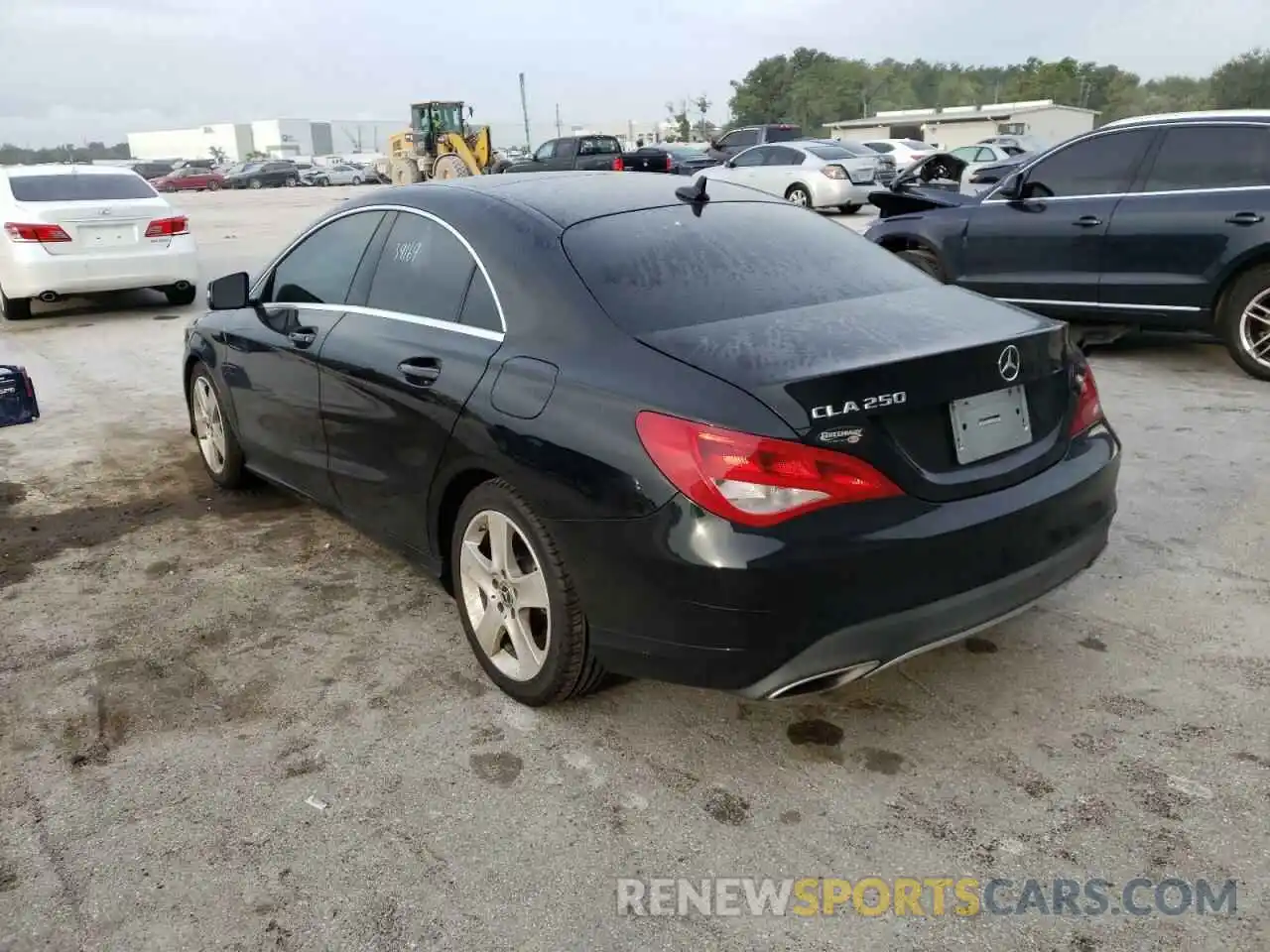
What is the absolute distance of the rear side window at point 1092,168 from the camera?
7.48m

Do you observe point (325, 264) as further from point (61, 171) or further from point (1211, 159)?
point (61, 171)

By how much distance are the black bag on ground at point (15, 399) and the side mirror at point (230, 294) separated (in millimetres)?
1306

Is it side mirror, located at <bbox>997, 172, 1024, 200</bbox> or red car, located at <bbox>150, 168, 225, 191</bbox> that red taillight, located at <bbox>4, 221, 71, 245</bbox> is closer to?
side mirror, located at <bbox>997, 172, 1024, 200</bbox>

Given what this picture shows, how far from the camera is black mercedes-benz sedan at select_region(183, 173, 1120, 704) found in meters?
2.66

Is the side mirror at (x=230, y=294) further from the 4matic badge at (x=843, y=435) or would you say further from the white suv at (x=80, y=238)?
the white suv at (x=80, y=238)

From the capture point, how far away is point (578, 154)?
30297 mm

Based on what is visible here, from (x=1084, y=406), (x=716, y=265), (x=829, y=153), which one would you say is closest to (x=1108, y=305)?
(x=1084, y=406)

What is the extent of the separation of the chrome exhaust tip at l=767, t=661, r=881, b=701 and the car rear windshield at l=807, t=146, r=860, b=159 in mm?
20200

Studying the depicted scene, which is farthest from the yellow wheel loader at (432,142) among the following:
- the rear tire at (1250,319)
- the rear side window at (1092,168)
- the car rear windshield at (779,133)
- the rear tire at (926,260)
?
the rear tire at (1250,319)

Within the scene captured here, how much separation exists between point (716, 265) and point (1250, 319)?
5.10 m

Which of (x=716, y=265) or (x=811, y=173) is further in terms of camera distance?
(x=811, y=173)

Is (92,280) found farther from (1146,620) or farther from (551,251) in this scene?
(1146,620)

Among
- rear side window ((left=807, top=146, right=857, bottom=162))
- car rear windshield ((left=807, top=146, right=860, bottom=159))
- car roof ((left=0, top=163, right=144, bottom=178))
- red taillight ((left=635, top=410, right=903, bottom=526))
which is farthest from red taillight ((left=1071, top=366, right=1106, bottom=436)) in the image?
car rear windshield ((left=807, top=146, right=860, bottom=159))

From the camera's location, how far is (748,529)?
2619 millimetres
